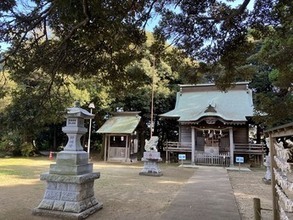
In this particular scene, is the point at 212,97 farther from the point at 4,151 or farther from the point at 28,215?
the point at 28,215

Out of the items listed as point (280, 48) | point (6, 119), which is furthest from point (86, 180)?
point (280, 48)

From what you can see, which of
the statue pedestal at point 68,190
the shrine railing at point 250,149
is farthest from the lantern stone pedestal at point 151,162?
the shrine railing at point 250,149

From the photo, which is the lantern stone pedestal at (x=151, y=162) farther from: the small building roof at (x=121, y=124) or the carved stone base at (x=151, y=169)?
the small building roof at (x=121, y=124)

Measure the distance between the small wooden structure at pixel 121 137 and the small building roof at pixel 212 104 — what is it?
272 cm

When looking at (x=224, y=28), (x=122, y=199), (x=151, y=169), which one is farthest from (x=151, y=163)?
(x=224, y=28)

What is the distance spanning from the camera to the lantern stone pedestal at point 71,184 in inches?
214

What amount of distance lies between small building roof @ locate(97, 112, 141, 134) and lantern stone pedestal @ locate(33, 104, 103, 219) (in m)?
13.3

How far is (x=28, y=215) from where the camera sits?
5.47 m

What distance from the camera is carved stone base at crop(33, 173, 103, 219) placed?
5383mm

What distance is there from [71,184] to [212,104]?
15206 millimetres

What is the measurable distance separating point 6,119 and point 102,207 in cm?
283

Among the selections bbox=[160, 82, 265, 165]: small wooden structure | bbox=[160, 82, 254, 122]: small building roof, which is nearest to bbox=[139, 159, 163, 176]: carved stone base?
bbox=[160, 82, 265, 165]: small wooden structure

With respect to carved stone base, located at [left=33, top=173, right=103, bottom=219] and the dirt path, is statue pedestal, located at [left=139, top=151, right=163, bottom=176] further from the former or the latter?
carved stone base, located at [left=33, top=173, right=103, bottom=219]

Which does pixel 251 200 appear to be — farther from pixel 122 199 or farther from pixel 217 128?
pixel 217 128
